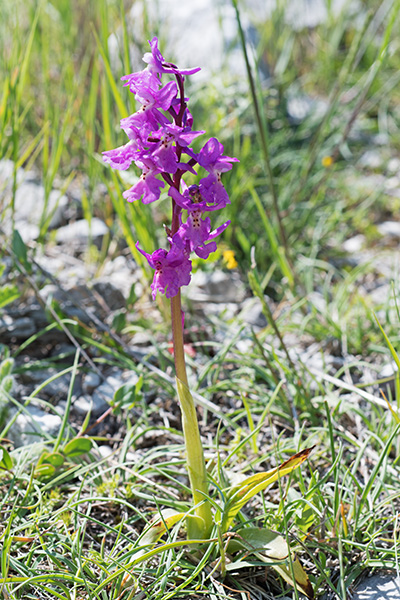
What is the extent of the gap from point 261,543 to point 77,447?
0.62 m

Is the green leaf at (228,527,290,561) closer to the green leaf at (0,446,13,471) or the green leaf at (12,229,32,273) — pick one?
the green leaf at (0,446,13,471)

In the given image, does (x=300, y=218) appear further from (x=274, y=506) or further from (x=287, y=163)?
(x=274, y=506)

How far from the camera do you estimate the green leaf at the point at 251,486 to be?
1292mm

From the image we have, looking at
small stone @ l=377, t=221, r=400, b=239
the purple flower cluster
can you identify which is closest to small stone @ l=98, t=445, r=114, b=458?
the purple flower cluster

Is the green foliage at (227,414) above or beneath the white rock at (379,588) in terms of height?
above

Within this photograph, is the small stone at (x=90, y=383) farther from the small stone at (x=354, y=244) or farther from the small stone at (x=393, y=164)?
the small stone at (x=393, y=164)

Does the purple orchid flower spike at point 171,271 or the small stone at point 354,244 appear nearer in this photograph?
the purple orchid flower spike at point 171,271

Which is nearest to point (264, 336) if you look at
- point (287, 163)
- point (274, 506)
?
point (274, 506)

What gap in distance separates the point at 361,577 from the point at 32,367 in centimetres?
137

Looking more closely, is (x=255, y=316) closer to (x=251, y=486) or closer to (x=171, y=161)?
(x=251, y=486)

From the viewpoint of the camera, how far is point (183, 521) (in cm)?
144

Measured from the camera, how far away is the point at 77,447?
63.7 inches

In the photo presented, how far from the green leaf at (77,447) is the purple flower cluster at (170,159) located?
2.20 feet

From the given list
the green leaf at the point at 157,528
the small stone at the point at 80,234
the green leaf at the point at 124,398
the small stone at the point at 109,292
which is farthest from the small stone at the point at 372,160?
the green leaf at the point at 157,528
